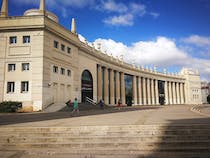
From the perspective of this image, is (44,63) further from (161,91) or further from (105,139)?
(161,91)

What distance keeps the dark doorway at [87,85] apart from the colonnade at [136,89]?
10.4ft

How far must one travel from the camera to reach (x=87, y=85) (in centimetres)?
3875

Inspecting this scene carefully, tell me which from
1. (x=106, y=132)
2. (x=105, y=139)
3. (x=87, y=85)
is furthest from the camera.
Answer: (x=87, y=85)

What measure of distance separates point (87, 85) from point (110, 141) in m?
30.7

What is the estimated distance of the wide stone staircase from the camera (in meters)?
7.38

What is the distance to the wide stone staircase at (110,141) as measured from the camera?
7.38 meters

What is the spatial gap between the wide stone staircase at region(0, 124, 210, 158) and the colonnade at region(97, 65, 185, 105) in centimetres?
3323

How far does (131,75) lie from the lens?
5988cm

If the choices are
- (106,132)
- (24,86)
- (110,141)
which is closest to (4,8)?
(24,86)

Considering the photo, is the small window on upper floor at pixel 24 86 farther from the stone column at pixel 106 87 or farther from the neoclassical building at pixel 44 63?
the stone column at pixel 106 87

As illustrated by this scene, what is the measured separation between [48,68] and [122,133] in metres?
21.2

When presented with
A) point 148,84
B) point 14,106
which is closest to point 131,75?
point 148,84

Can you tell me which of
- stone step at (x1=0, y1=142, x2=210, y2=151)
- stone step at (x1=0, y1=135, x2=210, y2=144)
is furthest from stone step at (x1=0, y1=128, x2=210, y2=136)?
stone step at (x1=0, y1=142, x2=210, y2=151)

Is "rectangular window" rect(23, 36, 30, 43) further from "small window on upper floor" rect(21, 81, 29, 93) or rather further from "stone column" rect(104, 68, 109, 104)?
"stone column" rect(104, 68, 109, 104)
